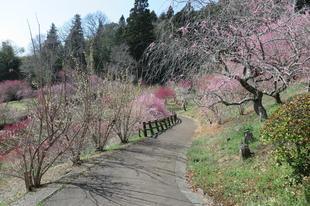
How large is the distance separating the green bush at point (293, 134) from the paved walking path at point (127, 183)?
2440 mm

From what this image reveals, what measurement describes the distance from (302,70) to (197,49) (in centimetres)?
382

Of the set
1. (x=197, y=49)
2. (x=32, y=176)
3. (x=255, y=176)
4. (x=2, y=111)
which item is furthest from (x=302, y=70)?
(x=2, y=111)

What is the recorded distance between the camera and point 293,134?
7090mm

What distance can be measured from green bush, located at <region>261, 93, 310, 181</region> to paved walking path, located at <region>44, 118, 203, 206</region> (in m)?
2.44

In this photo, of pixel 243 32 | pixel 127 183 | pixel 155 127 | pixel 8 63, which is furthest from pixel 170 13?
pixel 8 63

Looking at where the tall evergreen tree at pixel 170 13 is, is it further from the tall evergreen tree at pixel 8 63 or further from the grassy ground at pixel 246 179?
the tall evergreen tree at pixel 8 63

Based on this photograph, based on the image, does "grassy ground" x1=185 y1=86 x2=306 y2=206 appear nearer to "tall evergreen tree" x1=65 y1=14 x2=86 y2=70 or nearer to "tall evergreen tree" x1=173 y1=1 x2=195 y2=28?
"tall evergreen tree" x1=173 y1=1 x2=195 y2=28

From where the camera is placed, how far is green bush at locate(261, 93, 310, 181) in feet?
23.2

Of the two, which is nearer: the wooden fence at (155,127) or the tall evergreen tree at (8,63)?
the wooden fence at (155,127)

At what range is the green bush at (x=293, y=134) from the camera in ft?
23.2

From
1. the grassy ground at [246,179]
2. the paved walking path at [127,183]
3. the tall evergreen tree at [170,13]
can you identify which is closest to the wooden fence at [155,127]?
the paved walking path at [127,183]

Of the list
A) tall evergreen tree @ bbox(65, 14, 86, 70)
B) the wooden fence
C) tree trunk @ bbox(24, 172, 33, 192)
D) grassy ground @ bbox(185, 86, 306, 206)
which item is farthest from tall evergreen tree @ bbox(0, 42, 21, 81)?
tree trunk @ bbox(24, 172, 33, 192)

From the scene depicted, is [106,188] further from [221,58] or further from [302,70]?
[302,70]

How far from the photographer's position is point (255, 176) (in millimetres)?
9305
